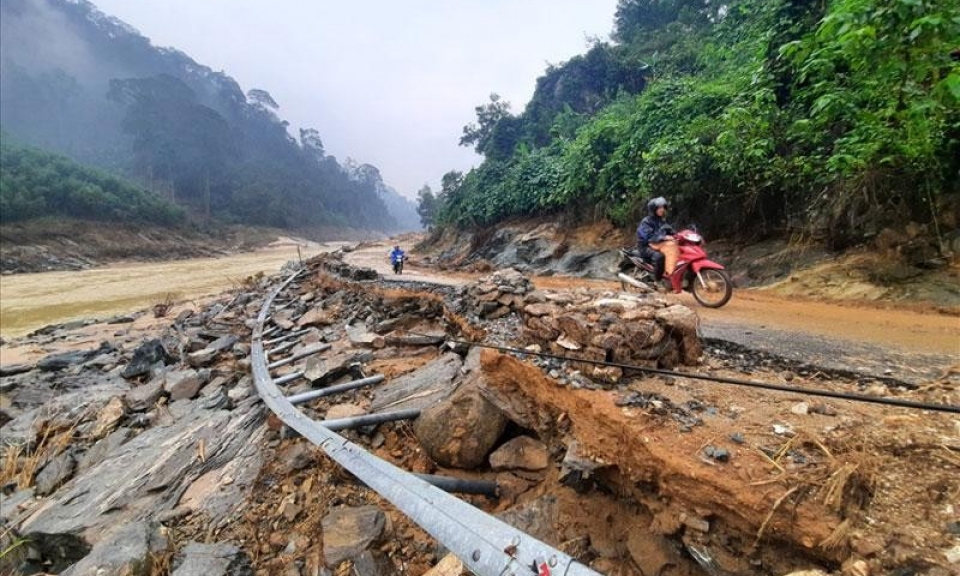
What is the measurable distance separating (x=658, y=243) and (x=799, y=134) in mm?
3560

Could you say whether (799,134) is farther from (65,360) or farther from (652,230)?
(65,360)

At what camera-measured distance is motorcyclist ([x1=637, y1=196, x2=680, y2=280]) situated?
631cm

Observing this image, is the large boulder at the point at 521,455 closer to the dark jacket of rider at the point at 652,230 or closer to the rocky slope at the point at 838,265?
the dark jacket of rider at the point at 652,230

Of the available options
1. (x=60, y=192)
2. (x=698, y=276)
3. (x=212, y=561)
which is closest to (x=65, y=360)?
(x=212, y=561)

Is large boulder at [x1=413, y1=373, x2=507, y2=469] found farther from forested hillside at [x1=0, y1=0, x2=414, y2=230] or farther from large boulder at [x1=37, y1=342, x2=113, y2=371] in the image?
forested hillside at [x1=0, y1=0, x2=414, y2=230]

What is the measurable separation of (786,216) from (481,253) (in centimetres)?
1262

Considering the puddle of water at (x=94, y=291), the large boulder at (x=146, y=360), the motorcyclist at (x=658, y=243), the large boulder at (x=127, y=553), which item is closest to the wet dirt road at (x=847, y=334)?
the motorcyclist at (x=658, y=243)

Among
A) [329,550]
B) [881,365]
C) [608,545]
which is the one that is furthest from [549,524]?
[881,365]

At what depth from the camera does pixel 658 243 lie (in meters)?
6.52

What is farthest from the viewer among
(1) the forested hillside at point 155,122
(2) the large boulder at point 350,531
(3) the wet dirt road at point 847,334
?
(1) the forested hillside at point 155,122

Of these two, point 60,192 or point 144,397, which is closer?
point 144,397

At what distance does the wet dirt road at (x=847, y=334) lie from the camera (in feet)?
10.6

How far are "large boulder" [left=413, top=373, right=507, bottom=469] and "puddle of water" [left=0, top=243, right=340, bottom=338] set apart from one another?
1984cm

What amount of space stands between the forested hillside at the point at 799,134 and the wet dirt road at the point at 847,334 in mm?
1994
